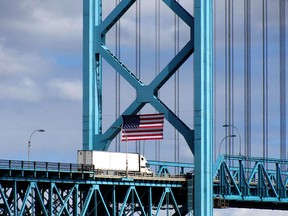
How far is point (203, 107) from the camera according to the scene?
120 m

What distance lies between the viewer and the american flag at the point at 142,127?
122938mm

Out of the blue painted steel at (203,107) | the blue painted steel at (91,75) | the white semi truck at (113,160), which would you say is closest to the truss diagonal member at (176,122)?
the blue painted steel at (203,107)

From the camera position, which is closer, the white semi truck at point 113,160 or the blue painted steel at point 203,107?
the blue painted steel at point 203,107

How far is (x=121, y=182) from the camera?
12075cm

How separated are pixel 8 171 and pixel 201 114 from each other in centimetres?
1931

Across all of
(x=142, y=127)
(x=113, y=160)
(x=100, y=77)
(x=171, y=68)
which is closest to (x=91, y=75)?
(x=100, y=77)

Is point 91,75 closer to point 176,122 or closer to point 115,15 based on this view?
point 115,15

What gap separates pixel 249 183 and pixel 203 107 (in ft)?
75.1

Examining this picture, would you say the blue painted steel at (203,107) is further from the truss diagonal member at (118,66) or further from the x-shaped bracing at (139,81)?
the truss diagonal member at (118,66)

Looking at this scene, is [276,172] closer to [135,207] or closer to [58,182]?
[135,207]

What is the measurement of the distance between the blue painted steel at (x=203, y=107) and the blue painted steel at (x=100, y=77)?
8.80ft

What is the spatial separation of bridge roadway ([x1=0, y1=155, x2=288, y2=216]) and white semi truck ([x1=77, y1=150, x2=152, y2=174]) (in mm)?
850

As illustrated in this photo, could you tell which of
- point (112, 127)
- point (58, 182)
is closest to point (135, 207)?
point (112, 127)

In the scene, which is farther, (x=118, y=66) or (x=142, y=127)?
(x=118, y=66)
